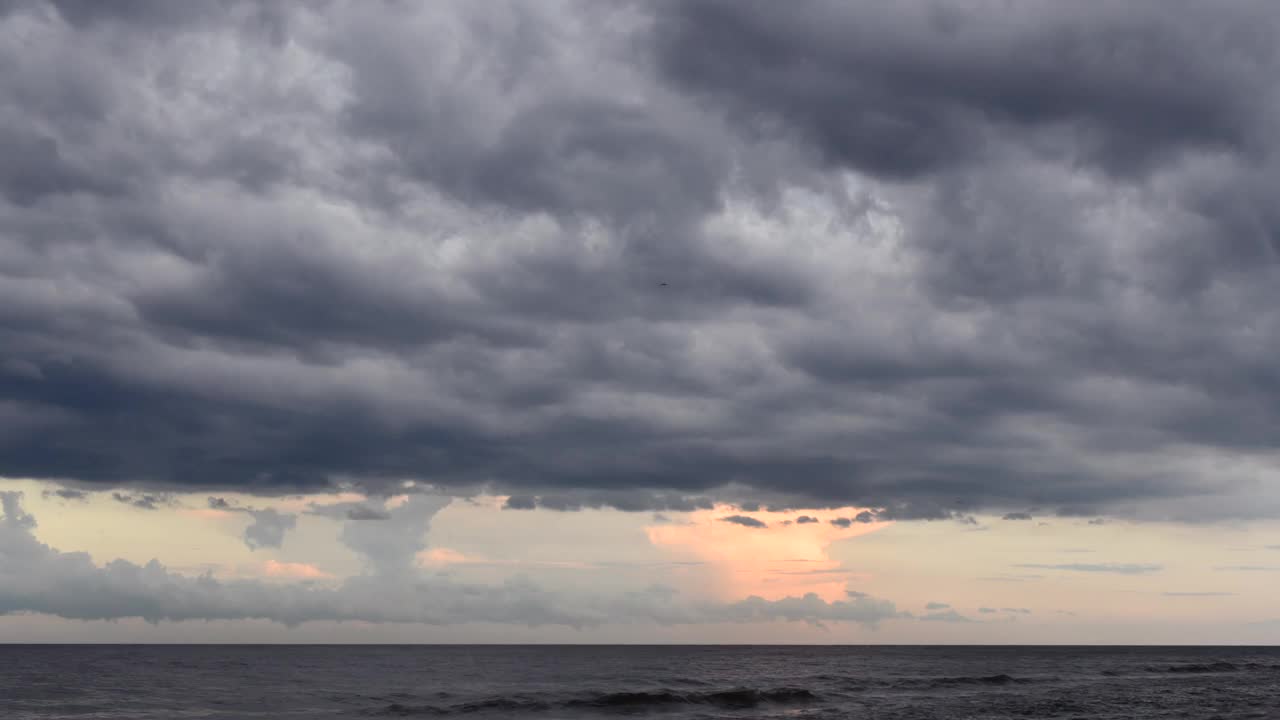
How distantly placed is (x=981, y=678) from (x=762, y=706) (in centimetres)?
4854

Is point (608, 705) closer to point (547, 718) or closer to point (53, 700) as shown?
point (547, 718)

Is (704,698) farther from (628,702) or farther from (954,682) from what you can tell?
(954,682)

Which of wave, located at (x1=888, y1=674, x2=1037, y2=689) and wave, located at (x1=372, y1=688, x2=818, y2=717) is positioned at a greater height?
wave, located at (x1=372, y1=688, x2=818, y2=717)

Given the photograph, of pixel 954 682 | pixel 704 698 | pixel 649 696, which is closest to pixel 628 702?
pixel 649 696

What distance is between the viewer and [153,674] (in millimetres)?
147500

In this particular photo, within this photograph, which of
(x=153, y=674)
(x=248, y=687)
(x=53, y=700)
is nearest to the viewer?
(x=53, y=700)

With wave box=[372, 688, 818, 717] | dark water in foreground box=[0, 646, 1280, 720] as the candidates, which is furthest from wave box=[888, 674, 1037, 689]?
wave box=[372, 688, 818, 717]

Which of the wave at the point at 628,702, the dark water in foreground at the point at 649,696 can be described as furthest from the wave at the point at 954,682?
the wave at the point at 628,702

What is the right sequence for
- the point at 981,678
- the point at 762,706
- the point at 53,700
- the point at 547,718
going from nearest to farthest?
the point at 547,718
the point at 762,706
the point at 53,700
the point at 981,678

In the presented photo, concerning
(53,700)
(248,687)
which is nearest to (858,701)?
(248,687)

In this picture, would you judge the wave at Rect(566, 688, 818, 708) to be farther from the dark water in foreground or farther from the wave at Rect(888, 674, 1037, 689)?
the wave at Rect(888, 674, 1037, 689)

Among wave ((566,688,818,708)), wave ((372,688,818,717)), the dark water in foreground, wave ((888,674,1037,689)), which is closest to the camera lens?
the dark water in foreground

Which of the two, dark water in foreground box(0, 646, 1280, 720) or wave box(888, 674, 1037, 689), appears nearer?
dark water in foreground box(0, 646, 1280, 720)

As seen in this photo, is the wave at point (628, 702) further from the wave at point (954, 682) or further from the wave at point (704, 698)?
the wave at point (954, 682)
